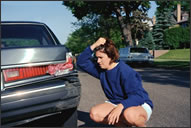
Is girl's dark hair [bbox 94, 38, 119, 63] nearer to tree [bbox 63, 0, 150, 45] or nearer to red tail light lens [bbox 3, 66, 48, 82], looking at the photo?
red tail light lens [bbox 3, 66, 48, 82]

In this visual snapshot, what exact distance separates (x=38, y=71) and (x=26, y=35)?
922 millimetres

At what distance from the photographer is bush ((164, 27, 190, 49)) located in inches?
1857

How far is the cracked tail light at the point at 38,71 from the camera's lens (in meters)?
2.85

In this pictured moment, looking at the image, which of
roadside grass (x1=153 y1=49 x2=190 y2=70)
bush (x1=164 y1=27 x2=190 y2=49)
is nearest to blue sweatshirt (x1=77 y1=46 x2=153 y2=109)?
roadside grass (x1=153 y1=49 x2=190 y2=70)

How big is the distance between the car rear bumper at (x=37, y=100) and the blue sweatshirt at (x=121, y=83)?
13.7 inches

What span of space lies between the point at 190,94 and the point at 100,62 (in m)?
4.75

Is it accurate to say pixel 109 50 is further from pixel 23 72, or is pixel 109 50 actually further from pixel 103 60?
pixel 23 72

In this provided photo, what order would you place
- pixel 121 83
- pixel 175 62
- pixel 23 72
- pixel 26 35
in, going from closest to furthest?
pixel 121 83
pixel 23 72
pixel 26 35
pixel 175 62

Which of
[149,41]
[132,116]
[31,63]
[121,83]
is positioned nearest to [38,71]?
[31,63]

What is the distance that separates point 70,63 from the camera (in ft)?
10.7

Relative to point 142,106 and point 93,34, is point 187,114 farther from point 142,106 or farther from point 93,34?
point 93,34

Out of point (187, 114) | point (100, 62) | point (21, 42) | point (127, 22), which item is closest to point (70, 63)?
point (100, 62)

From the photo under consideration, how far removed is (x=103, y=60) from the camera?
9.09 feet

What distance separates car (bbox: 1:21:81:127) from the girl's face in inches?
21.1
